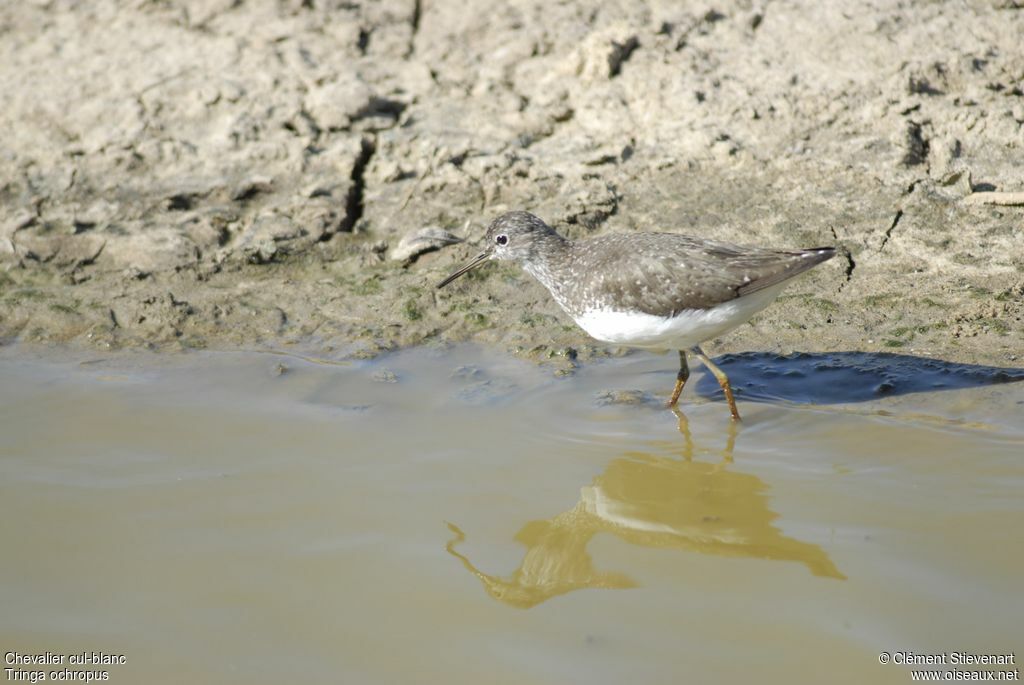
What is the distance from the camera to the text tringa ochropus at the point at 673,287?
21.2ft

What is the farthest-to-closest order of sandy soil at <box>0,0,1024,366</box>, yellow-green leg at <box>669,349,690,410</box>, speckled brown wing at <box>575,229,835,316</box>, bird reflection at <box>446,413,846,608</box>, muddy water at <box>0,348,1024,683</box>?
sandy soil at <box>0,0,1024,366</box> < yellow-green leg at <box>669,349,690,410</box> < speckled brown wing at <box>575,229,835,316</box> < bird reflection at <box>446,413,846,608</box> < muddy water at <box>0,348,1024,683</box>

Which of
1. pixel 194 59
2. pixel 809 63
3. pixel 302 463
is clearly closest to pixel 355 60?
pixel 194 59

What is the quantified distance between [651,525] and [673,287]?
1719 mm

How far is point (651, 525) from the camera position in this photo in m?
5.48

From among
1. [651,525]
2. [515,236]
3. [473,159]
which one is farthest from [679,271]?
[473,159]

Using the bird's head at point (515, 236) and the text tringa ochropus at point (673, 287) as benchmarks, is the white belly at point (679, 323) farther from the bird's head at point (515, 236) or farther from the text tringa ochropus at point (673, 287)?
the bird's head at point (515, 236)

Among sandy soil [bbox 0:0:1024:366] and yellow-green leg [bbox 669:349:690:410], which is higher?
sandy soil [bbox 0:0:1024:366]

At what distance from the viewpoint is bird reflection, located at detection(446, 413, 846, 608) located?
16.3ft

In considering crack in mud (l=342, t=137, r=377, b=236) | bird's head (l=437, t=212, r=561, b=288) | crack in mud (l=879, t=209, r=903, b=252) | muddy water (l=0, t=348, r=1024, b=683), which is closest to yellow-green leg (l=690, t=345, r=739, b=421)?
muddy water (l=0, t=348, r=1024, b=683)

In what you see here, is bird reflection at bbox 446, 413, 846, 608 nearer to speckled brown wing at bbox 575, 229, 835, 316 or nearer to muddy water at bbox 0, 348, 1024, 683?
muddy water at bbox 0, 348, 1024, 683

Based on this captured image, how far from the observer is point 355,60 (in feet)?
30.9

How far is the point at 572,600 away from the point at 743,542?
38.8 inches

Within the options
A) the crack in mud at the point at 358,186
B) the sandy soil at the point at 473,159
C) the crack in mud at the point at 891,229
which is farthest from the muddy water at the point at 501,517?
the crack in mud at the point at 358,186

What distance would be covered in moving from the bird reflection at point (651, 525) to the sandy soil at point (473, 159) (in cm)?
168
